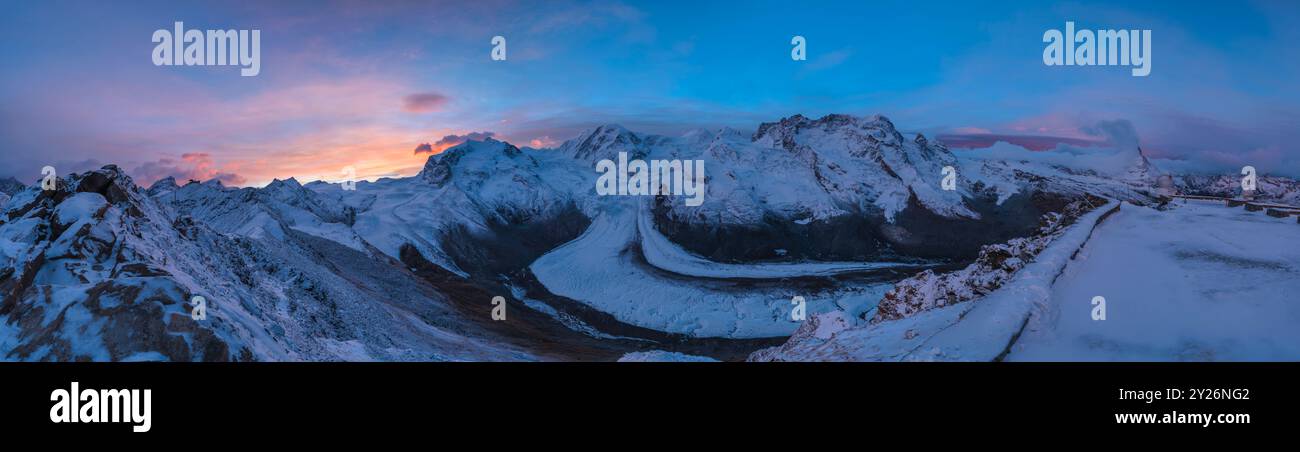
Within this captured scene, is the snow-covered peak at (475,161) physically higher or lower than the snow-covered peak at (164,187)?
higher

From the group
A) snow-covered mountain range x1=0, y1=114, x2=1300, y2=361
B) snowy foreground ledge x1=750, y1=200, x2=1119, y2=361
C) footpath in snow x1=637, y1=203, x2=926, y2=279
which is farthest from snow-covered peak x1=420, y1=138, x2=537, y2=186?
snowy foreground ledge x1=750, y1=200, x2=1119, y2=361

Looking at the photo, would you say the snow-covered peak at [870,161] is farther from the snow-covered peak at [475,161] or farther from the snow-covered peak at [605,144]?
the snow-covered peak at [475,161]

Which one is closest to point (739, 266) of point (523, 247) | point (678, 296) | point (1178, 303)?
point (678, 296)

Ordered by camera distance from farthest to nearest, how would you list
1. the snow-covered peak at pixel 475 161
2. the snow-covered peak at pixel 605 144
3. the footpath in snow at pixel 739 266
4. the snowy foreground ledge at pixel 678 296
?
the snow-covered peak at pixel 605 144 < the snow-covered peak at pixel 475 161 < the footpath in snow at pixel 739 266 < the snowy foreground ledge at pixel 678 296

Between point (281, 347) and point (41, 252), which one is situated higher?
point (41, 252)

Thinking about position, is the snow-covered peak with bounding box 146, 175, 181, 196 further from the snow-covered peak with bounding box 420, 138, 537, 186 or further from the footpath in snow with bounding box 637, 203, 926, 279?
the footpath in snow with bounding box 637, 203, 926, 279

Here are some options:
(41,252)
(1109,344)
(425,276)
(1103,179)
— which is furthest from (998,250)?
(1103,179)

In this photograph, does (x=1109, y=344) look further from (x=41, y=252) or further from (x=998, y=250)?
(x=41, y=252)

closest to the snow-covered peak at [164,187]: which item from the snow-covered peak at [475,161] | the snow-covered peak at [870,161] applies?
the snow-covered peak at [475,161]
